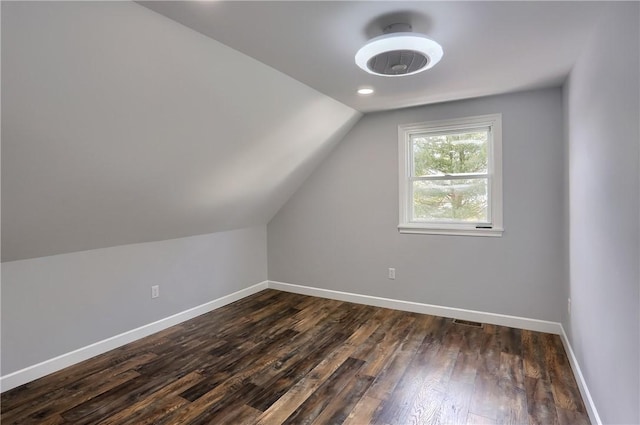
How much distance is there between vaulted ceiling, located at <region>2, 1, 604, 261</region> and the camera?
1.61m

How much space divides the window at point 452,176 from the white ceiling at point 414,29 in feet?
2.47

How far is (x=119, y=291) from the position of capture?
9.97ft

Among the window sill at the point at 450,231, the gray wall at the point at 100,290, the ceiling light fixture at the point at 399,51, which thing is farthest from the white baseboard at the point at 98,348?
the ceiling light fixture at the point at 399,51

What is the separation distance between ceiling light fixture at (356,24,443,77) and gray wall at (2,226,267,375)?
8.64ft

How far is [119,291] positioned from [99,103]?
1.85 m

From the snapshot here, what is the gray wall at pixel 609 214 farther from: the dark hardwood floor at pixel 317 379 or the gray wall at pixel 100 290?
the gray wall at pixel 100 290

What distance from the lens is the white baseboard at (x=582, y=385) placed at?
189cm

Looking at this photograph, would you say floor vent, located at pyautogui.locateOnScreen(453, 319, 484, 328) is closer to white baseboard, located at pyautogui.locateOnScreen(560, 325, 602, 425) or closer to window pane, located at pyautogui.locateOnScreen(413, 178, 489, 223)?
white baseboard, located at pyautogui.locateOnScreen(560, 325, 602, 425)

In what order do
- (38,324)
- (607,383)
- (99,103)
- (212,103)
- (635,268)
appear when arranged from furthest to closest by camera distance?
(38,324) → (212,103) → (99,103) → (607,383) → (635,268)

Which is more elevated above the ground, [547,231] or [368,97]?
[368,97]

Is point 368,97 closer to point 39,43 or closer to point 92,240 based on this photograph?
point 39,43

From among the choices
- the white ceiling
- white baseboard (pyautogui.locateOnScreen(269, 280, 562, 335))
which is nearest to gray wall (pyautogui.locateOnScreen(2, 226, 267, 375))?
white baseboard (pyautogui.locateOnScreen(269, 280, 562, 335))

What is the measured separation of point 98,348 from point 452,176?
3626 mm

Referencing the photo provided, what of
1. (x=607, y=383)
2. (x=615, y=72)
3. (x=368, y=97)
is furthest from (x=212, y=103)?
(x=607, y=383)
